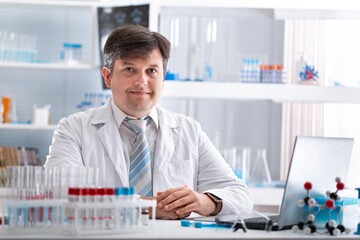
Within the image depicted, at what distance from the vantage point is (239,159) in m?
4.79

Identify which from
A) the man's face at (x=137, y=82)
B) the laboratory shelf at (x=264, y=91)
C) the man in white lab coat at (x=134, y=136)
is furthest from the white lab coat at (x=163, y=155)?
the laboratory shelf at (x=264, y=91)

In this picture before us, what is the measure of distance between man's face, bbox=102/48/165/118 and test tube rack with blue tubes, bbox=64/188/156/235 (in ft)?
3.19

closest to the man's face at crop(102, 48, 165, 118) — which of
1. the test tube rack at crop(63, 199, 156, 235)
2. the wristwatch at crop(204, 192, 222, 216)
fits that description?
the wristwatch at crop(204, 192, 222, 216)

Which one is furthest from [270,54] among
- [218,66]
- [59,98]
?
[59,98]

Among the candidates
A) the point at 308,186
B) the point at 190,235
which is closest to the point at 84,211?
the point at 190,235

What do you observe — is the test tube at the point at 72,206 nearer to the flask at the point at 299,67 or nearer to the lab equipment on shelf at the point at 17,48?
the flask at the point at 299,67

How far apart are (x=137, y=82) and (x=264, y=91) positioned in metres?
1.97

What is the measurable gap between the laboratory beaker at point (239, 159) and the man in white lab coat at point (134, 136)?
1715mm

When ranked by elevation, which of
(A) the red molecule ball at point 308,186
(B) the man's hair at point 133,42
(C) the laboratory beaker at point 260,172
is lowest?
(C) the laboratory beaker at point 260,172

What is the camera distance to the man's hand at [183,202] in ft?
7.89

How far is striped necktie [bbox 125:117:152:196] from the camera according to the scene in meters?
2.79

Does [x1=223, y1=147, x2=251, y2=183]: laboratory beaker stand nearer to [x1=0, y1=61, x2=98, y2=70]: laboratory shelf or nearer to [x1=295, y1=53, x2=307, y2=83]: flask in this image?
[x1=295, y1=53, x2=307, y2=83]: flask

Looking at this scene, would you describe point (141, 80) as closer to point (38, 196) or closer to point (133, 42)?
point (133, 42)

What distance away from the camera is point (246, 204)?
2.68 meters
